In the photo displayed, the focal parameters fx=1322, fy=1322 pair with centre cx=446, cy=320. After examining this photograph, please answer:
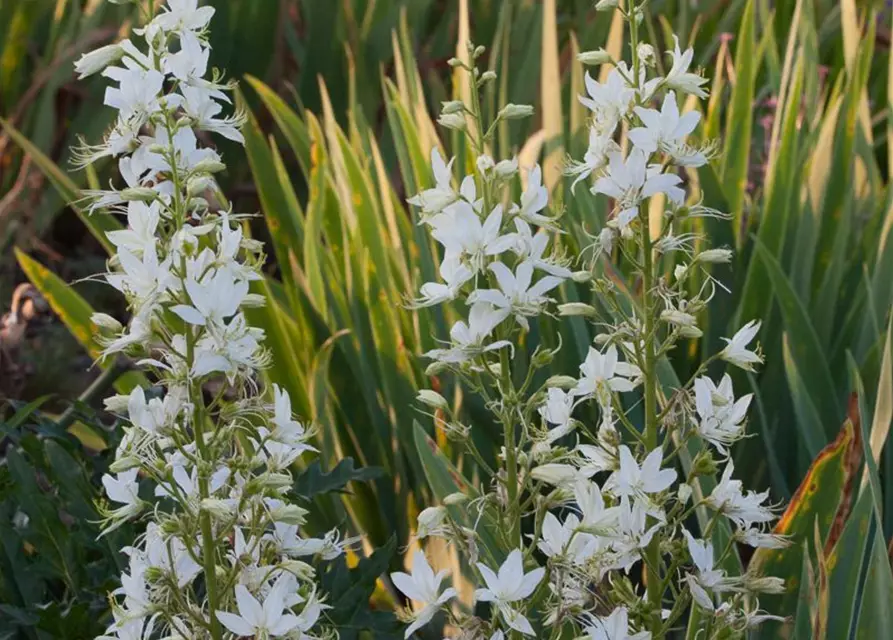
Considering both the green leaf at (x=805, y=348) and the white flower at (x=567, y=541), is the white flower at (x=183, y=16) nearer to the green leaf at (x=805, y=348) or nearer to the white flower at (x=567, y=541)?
the white flower at (x=567, y=541)

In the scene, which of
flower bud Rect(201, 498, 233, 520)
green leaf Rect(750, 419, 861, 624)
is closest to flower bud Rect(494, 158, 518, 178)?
flower bud Rect(201, 498, 233, 520)

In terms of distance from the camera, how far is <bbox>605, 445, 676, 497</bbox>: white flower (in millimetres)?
951

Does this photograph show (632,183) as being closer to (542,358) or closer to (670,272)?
(542,358)

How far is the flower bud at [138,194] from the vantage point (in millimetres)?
931

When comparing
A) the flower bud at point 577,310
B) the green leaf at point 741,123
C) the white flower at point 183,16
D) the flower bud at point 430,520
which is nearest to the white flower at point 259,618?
the flower bud at point 430,520

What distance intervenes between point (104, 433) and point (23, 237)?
1606mm

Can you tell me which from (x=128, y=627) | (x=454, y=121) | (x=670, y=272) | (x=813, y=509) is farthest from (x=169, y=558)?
(x=670, y=272)

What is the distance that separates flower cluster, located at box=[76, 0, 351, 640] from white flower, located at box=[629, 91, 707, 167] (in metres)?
0.31

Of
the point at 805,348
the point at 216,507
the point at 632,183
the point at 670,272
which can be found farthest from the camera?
the point at 805,348

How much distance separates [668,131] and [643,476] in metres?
0.27

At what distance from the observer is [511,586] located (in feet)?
3.03

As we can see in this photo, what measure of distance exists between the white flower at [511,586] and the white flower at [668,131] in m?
0.33

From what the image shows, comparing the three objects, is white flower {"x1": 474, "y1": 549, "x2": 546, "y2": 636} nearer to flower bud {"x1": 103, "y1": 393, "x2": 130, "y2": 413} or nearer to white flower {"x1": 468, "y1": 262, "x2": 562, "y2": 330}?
white flower {"x1": 468, "y1": 262, "x2": 562, "y2": 330}

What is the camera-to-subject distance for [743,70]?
2.05m
